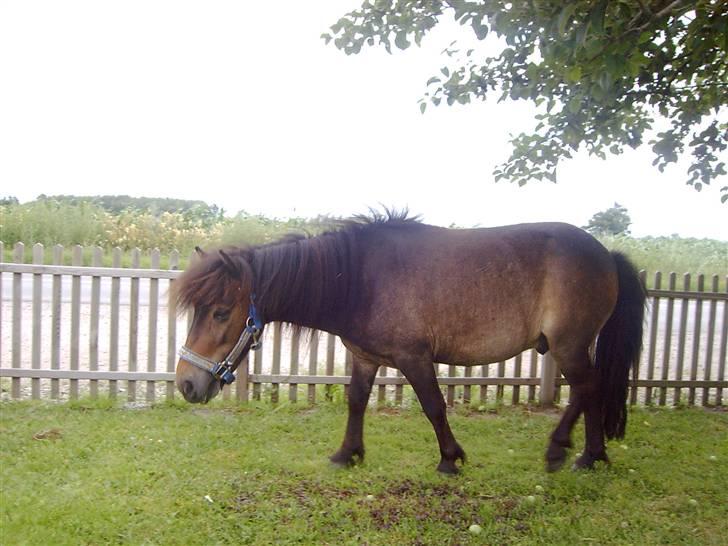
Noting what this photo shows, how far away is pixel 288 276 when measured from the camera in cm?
422

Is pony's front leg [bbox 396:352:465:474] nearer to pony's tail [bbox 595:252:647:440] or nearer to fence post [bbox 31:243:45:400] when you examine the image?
pony's tail [bbox 595:252:647:440]

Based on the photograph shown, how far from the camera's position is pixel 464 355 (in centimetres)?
464

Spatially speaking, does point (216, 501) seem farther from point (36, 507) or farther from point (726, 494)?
point (726, 494)

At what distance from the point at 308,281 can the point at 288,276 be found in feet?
0.52

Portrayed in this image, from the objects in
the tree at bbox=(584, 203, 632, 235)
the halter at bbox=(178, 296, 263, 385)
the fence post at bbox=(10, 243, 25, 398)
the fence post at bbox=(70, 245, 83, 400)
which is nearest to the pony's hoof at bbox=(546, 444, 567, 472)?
the halter at bbox=(178, 296, 263, 385)

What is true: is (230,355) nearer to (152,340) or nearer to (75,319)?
(152,340)

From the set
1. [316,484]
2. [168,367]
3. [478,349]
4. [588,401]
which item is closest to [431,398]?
[478,349]

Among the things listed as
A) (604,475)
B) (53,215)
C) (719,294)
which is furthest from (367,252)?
(53,215)

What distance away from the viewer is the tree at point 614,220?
27812 millimetres

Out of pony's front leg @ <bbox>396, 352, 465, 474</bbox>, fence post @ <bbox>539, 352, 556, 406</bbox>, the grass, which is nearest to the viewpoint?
the grass

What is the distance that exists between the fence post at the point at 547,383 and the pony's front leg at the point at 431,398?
254 cm

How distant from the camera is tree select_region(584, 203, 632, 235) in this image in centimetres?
2781

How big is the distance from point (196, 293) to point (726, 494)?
13.2ft

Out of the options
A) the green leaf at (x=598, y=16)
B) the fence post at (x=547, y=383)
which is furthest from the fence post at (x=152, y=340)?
the green leaf at (x=598, y=16)
